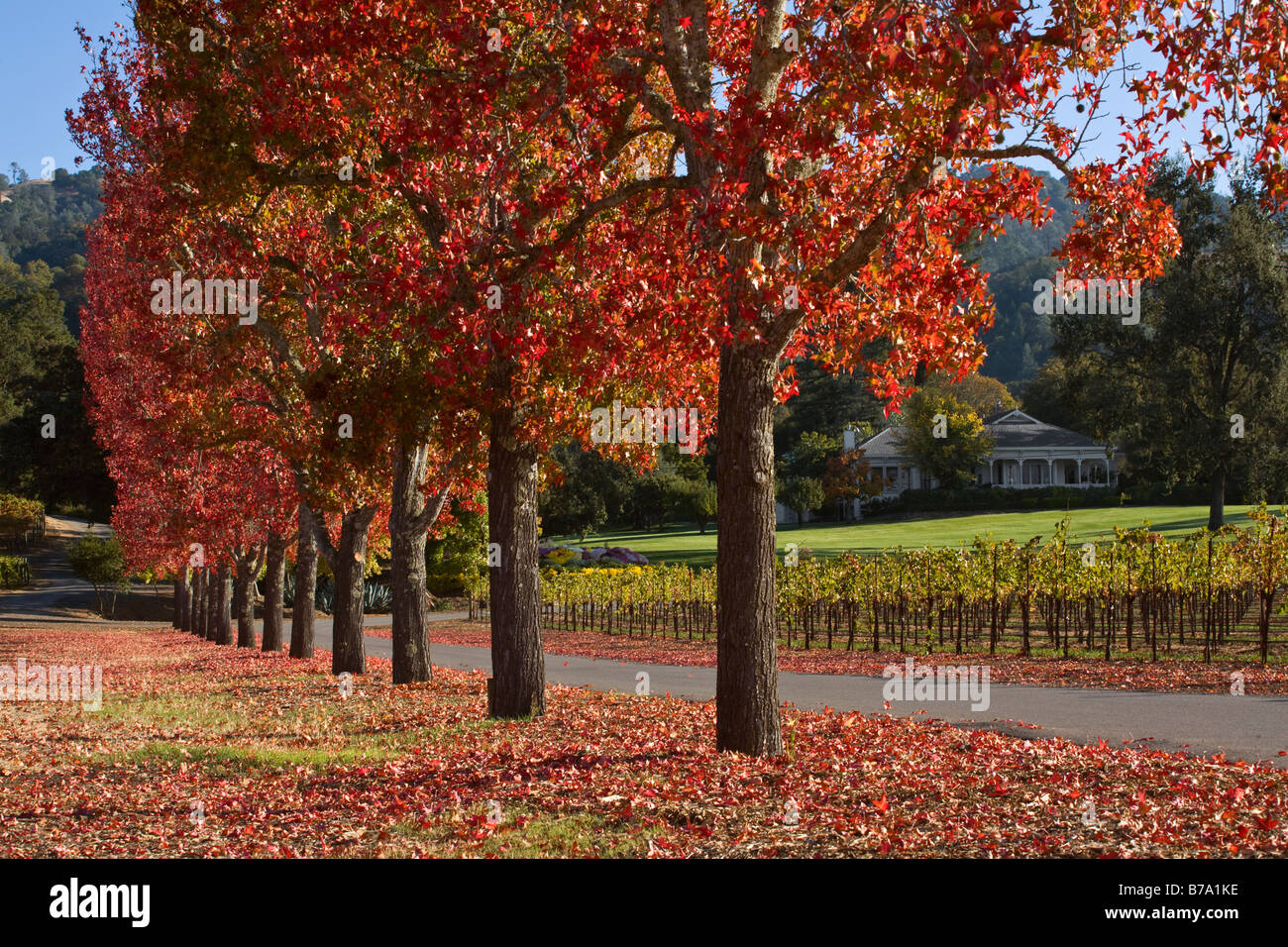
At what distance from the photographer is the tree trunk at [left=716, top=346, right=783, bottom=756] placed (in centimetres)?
818

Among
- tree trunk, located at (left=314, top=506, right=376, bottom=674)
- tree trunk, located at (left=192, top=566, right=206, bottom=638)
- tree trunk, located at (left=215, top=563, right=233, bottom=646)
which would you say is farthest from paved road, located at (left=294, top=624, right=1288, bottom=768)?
tree trunk, located at (left=192, top=566, right=206, bottom=638)

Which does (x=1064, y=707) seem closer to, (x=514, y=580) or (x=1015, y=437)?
(x=514, y=580)

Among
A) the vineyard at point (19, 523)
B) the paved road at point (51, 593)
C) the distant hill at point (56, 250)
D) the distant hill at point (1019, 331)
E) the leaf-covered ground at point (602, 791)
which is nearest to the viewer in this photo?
the leaf-covered ground at point (602, 791)

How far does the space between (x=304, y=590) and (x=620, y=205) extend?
1270cm

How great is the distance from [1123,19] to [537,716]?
8.77 meters

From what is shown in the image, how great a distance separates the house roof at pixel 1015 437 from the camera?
68.5 metres

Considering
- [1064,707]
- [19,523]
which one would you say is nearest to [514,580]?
[1064,707]

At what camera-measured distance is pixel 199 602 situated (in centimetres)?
3478

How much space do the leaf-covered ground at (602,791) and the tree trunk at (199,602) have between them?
22858mm

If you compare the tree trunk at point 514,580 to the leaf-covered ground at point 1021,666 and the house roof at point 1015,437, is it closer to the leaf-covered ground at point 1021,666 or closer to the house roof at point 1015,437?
the leaf-covered ground at point 1021,666

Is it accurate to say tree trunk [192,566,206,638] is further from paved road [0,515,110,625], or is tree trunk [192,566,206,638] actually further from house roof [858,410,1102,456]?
house roof [858,410,1102,456]

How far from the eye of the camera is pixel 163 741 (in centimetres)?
1039

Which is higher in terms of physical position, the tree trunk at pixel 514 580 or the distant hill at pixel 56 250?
the distant hill at pixel 56 250

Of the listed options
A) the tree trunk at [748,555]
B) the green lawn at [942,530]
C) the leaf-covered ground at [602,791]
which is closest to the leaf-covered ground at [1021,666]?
the leaf-covered ground at [602,791]
